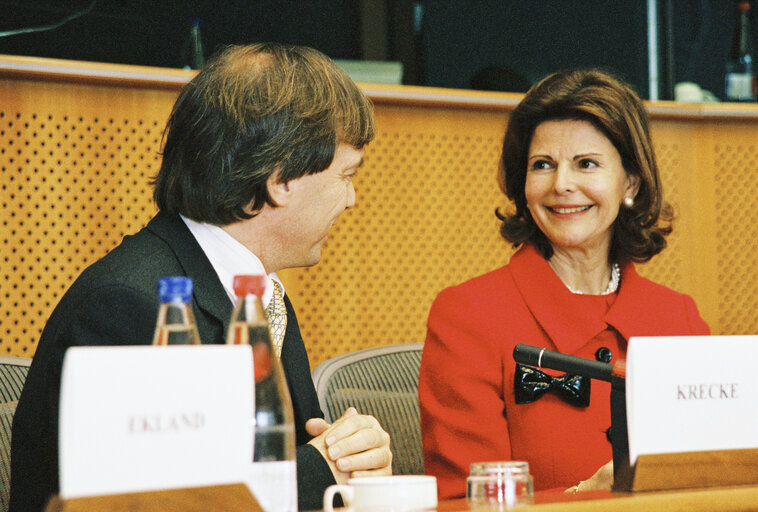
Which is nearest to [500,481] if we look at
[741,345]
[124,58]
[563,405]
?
[741,345]

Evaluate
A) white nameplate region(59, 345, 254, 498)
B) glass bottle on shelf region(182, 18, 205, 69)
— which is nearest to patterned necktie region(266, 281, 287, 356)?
white nameplate region(59, 345, 254, 498)

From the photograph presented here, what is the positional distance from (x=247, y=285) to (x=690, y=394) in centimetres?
47

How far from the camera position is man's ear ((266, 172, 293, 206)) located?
4.50ft

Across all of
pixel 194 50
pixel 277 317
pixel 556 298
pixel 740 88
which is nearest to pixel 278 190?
pixel 277 317

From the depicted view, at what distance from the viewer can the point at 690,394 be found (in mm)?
940

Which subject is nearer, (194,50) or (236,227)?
(236,227)

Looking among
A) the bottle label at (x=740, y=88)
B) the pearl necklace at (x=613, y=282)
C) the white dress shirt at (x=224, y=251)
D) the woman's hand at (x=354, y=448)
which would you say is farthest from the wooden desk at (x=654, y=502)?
the bottle label at (x=740, y=88)

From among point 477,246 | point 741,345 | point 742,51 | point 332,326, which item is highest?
point 742,51

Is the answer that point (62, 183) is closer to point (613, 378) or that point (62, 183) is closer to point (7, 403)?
point (7, 403)

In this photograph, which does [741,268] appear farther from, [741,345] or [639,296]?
[741,345]

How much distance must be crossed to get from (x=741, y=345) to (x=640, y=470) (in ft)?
0.61

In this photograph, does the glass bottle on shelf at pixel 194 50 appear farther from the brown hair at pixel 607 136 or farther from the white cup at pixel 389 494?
the white cup at pixel 389 494

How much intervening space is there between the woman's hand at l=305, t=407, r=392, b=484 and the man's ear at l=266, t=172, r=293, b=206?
0.38 metres

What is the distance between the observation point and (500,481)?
851mm
